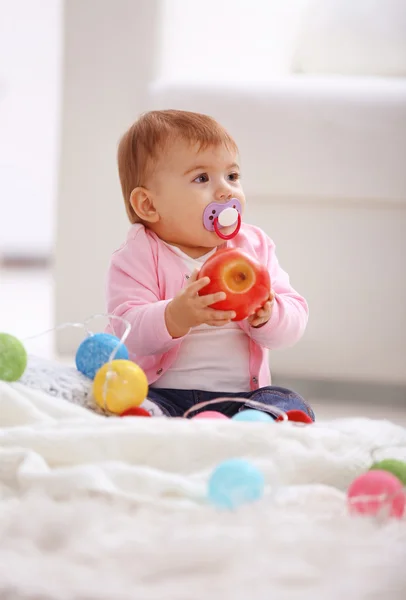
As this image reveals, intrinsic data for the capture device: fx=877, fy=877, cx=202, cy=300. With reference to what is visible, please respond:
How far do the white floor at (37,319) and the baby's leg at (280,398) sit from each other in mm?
295

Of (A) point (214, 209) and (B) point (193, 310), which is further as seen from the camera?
(A) point (214, 209)

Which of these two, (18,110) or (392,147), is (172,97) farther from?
(18,110)

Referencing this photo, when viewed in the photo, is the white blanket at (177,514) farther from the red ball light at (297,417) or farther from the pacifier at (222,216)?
the pacifier at (222,216)

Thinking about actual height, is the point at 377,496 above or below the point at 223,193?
below

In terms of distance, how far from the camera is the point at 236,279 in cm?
102

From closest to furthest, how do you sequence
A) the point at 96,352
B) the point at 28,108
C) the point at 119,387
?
the point at 119,387
the point at 96,352
the point at 28,108

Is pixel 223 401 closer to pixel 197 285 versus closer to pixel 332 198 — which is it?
pixel 197 285

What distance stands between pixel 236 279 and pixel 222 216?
0.53 feet

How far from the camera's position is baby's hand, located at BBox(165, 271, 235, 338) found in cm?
102

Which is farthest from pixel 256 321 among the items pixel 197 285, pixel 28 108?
pixel 28 108

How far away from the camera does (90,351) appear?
109 centimetres

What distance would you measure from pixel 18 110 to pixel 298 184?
2.83m

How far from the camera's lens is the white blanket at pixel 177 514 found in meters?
0.57

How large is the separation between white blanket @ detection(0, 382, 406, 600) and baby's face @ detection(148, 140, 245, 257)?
14.1 inches
